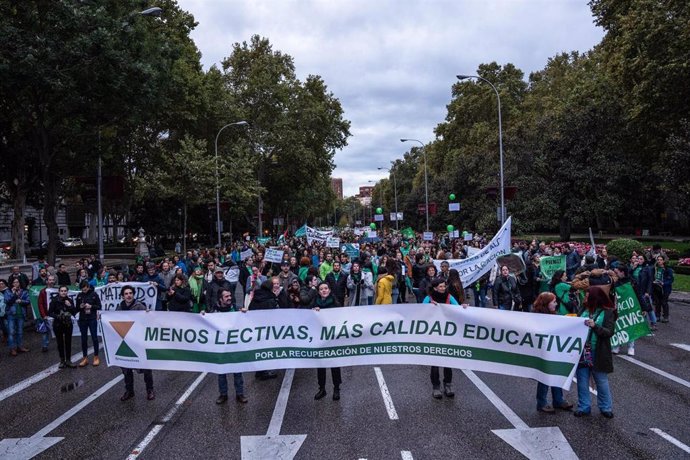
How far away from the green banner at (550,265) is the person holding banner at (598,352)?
6.06 meters

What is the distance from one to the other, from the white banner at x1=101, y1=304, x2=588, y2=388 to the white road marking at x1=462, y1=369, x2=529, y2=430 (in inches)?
19.8

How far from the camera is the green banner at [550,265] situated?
1258cm

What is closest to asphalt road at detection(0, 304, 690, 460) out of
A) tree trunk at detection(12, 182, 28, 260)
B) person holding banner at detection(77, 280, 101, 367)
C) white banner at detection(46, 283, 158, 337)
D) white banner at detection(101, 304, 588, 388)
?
white banner at detection(101, 304, 588, 388)

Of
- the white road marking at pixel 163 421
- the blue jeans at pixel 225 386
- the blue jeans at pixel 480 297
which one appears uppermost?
the blue jeans at pixel 480 297

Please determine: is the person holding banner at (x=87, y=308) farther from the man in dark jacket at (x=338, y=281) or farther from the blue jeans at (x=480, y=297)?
the blue jeans at (x=480, y=297)

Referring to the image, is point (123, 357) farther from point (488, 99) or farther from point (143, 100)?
point (488, 99)

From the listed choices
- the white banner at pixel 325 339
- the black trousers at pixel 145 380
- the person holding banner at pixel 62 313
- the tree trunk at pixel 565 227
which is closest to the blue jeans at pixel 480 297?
the white banner at pixel 325 339

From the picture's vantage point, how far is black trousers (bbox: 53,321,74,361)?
30.5 ft

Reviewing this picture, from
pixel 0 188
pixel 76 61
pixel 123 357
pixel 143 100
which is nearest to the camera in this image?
pixel 123 357

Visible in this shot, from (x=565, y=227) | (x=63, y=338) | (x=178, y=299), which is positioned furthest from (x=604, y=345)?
(x=565, y=227)

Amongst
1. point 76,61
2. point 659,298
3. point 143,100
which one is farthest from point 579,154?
point 76,61

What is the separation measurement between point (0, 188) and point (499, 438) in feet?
148

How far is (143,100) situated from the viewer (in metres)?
20.0

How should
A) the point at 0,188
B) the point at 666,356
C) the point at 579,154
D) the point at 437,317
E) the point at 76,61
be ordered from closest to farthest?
the point at 437,317 < the point at 666,356 < the point at 76,61 < the point at 579,154 < the point at 0,188
